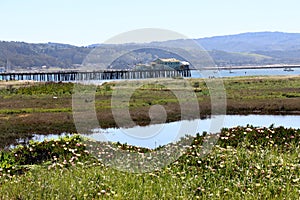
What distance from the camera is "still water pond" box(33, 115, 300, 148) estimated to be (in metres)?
26.9

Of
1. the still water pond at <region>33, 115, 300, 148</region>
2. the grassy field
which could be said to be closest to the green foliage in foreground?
the still water pond at <region>33, 115, 300, 148</region>

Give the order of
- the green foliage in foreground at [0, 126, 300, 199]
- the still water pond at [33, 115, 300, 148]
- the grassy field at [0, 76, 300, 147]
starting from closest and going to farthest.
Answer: the green foliage in foreground at [0, 126, 300, 199], the still water pond at [33, 115, 300, 148], the grassy field at [0, 76, 300, 147]

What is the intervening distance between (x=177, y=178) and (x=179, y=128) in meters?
20.6

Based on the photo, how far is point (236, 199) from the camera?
9.05 m

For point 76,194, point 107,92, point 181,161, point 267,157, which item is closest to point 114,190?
point 76,194

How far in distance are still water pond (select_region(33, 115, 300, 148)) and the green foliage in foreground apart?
1101 centimetres

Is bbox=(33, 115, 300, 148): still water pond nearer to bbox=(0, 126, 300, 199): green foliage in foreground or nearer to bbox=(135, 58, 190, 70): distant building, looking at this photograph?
bbox=(135, 58, 190, 70): distant building

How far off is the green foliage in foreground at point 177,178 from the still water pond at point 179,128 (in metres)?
11.0

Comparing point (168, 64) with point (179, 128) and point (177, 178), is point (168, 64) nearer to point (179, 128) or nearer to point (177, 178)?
point (179, 128)

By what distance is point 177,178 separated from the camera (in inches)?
419

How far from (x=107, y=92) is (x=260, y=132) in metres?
48.2

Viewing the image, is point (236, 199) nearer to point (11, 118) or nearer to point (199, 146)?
point (199, 146)

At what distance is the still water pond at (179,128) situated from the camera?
2687 cm

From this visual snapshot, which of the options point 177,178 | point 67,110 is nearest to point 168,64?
point 67,110
